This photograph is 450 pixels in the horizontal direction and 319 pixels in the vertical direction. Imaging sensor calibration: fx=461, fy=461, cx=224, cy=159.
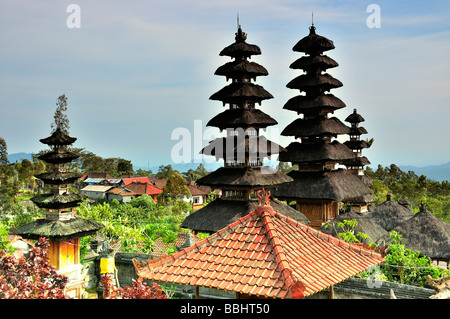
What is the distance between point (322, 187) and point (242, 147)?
6.01m

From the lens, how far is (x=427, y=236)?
20875 millimetres

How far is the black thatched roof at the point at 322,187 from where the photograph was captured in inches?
971

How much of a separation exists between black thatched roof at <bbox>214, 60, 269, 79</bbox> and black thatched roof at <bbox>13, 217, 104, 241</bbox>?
9477 millimetres

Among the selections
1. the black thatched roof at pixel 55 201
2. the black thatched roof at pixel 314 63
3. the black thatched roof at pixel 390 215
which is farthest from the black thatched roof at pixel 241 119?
the black thatched roof at pixel 390 215

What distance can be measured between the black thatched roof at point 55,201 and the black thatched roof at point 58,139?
2456 mm

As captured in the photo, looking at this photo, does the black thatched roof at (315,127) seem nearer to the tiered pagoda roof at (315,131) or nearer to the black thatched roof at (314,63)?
the tiered pagoda roof at (315,131)

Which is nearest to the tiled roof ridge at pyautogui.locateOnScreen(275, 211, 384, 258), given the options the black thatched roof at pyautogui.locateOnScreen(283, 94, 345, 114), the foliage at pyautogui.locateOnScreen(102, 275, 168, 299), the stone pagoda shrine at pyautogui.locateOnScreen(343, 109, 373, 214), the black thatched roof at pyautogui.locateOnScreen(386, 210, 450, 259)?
the foliage at pyautogui.locateOnScreen(102, 275, 168, 299)

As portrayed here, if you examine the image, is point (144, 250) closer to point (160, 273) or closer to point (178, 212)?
point (160, 273)

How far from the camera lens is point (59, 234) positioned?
778 inches

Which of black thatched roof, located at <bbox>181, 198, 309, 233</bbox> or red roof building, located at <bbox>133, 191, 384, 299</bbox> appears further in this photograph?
black thatched roof, located at <bbox>181, 198, 309, 233</bbox>

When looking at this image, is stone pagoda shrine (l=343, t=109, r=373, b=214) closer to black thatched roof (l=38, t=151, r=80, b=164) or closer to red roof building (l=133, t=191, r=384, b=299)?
black thatched roof (l=38, t=151, r=80, b=164)

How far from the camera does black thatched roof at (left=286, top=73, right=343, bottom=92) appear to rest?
86.8 ft

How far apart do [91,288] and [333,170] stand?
1435 centimetres
